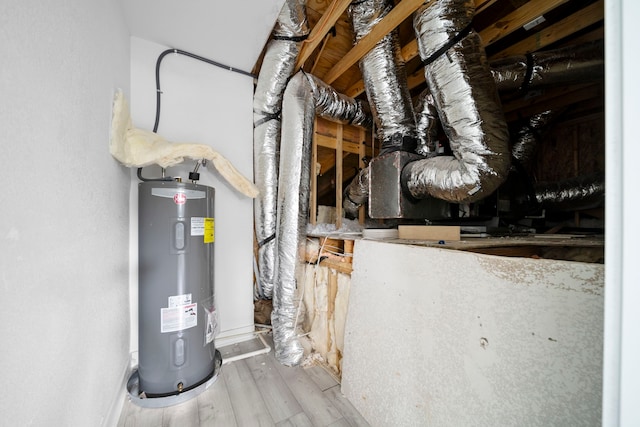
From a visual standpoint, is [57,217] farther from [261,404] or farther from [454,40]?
[454,40]

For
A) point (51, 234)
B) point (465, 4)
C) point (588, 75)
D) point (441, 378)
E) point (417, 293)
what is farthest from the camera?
point (588, 75)

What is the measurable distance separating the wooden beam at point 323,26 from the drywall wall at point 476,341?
4.25 feet

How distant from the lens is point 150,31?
4.53ft

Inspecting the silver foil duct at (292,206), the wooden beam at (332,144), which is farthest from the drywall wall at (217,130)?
the wooden beam at (332,144)

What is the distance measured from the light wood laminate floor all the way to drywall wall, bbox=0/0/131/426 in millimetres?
231

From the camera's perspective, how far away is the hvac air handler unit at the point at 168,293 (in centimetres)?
112

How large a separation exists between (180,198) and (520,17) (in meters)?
2.15

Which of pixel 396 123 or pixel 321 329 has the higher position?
pixel 396 123

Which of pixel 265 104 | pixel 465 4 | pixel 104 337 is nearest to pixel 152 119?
pixel 265 104

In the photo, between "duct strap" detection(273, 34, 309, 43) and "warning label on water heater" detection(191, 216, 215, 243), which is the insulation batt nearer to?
"warning label on water heater" detection(191, 216, 215, 243)

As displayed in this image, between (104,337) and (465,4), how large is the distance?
7.45 feet

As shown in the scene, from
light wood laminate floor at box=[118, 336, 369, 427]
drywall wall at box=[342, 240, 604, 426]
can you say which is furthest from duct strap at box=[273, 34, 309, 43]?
light wood laminate floor at box=[118, 336, 369, 427]

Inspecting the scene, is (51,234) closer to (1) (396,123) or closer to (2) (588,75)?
(1) (396,123)

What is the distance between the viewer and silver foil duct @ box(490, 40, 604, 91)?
4.80 feet
